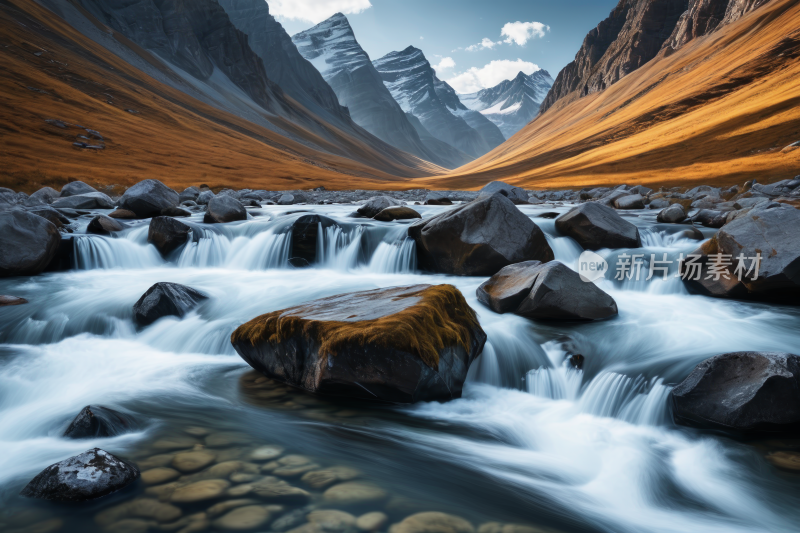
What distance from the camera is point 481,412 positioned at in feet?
16.0

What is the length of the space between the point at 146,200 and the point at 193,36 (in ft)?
350

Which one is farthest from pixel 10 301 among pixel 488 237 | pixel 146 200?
pixel 146 200

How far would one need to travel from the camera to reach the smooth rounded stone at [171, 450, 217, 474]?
10.8ft

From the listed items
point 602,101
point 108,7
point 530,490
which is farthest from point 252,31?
point 530,490

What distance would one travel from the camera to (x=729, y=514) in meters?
3.41

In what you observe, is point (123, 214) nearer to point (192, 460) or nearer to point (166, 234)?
point (166, 234)

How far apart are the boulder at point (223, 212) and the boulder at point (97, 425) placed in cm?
1126

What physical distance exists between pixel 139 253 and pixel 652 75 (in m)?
109

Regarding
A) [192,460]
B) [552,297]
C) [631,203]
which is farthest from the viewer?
[631,203]

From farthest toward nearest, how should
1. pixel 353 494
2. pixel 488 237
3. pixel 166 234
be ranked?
pixel 166 234 < pixel 488 237 < pixel 353 494

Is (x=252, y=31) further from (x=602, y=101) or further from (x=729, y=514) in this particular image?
(x=729, y=514)

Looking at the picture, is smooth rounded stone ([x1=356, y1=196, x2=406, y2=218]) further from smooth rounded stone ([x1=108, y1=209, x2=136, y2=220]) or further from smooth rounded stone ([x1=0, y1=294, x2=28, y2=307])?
smooth rounded stone ([x1=0, y1=294, x2=28, y2=307])

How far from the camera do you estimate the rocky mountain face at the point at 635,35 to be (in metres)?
93.2

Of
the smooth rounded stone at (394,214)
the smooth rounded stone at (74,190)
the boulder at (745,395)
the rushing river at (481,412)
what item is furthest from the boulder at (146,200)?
the boulder at (745,395)
